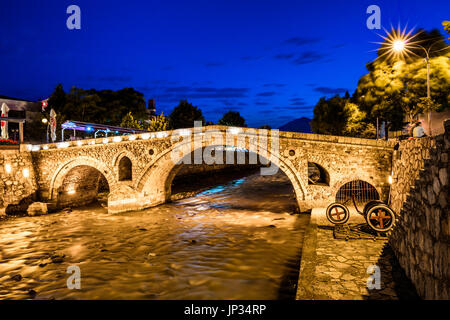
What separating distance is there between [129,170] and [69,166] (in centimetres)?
432

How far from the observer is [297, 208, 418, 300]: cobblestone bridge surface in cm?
529

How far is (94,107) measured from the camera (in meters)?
38.7

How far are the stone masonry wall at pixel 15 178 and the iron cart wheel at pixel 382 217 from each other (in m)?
20.9

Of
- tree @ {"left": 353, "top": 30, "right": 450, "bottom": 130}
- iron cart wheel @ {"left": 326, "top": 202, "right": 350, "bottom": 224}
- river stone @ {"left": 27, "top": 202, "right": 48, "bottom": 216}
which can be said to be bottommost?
river stone @ {"left": 27, "top": 202, "right": 48, "bottom": 216}

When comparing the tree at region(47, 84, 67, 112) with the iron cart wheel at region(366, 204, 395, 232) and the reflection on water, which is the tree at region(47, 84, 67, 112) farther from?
the iron cart wheel at region(366, 204, 395, 232)

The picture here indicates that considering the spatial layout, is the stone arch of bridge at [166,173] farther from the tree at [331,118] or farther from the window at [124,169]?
the tree at [331,118]

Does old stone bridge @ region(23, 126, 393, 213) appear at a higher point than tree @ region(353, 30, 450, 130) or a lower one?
lower

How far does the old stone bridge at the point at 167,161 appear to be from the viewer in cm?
1355

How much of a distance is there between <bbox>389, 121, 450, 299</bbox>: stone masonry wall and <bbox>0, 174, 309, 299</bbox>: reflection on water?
314cm

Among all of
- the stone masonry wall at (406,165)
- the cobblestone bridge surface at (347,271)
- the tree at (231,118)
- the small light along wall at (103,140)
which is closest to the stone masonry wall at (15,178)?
the small light along wall at (103,140)

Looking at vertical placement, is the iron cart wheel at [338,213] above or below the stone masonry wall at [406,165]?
below

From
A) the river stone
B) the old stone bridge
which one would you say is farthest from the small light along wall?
the river stone

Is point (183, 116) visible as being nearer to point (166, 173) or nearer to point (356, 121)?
point (166, 173)

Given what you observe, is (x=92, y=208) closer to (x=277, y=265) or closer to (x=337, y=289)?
(x=277, y=265)
